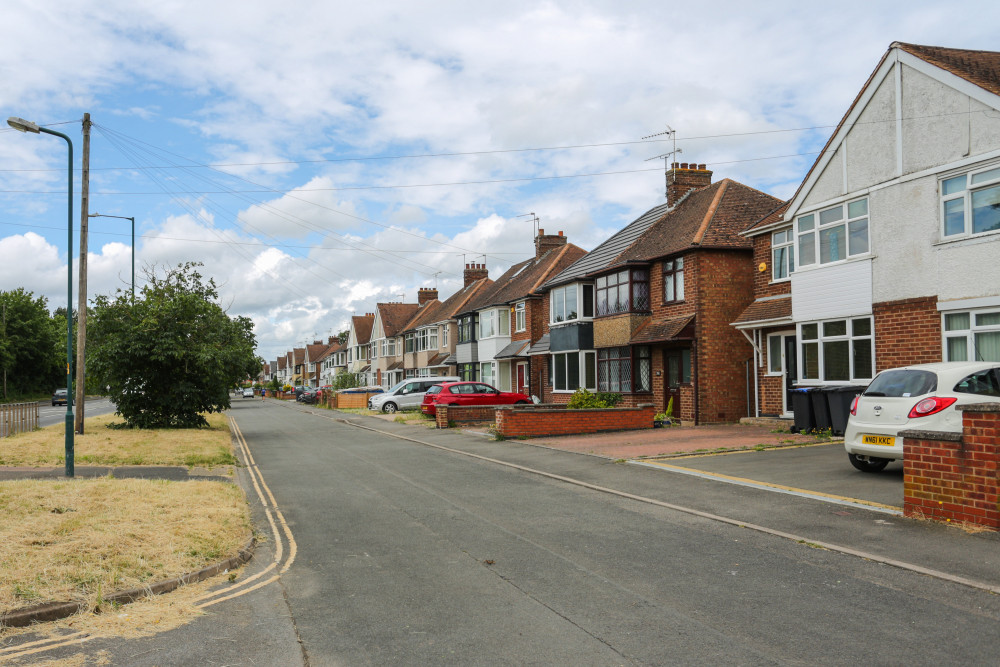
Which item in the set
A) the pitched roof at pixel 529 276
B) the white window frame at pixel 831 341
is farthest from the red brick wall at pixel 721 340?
the pitched roof at pixel 529 276

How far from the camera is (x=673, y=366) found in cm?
2542

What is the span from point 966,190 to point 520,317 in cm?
2811

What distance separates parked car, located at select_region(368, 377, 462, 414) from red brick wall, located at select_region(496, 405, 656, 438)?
1725cm

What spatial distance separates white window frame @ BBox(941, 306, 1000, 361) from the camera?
14164 mm

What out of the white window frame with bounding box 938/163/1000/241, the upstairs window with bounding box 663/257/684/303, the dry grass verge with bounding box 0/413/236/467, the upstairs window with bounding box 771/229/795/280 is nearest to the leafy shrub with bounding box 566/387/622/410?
the upstairs window with bounding box 663/257/684/303

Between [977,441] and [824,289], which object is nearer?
[977,441]

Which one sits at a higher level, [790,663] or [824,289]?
[824,289]

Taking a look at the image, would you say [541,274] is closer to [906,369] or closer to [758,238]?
[758,238]

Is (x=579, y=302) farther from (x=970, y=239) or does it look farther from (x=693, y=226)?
(x=970, y=239)

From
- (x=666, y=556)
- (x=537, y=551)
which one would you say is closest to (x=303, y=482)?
(x=537, y=551)

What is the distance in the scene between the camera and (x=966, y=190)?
47.7 ft

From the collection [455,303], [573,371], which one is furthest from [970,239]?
[455,303]

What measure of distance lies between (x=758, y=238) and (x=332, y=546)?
1782 cm

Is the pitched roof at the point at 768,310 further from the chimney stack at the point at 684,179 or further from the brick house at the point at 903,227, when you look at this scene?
the chimney stack at the point at 684,179
